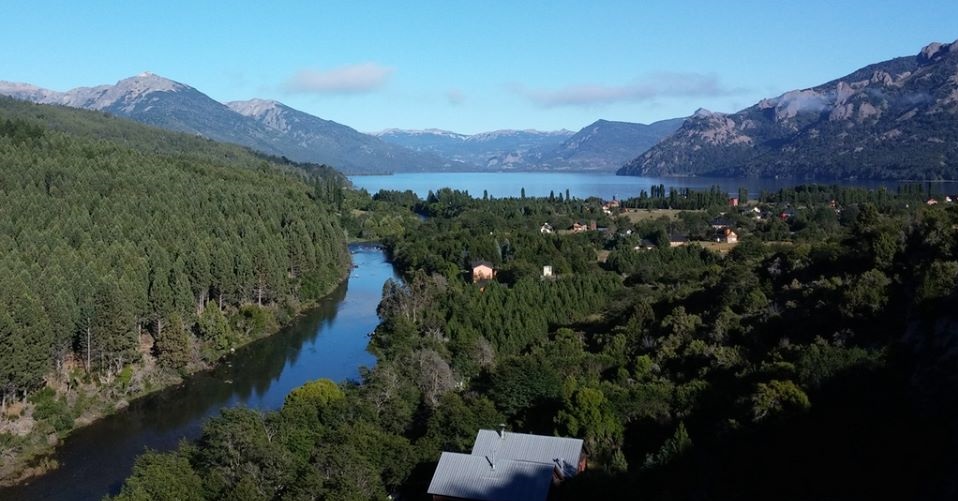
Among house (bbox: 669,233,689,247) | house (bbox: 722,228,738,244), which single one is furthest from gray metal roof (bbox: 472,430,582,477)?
house (bbox: 722,228,738,244)

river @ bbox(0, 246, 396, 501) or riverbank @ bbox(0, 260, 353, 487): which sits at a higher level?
riverbank @ bbox(0, 260, 353, 487)

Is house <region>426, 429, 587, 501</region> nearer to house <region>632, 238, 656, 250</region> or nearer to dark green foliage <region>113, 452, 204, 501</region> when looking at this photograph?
dark green foliage <region>113, 452, 204, 501</region>

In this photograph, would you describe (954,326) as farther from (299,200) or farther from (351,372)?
(299,200)

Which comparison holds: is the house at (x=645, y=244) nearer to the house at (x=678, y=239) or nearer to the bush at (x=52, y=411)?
the house at (x=678, y=239)

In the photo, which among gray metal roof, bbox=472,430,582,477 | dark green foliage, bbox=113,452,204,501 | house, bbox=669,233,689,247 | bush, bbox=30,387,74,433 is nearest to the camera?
dark green foliage, bbox=113,452,204,501

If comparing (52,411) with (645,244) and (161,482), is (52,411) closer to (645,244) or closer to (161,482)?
(161,482)

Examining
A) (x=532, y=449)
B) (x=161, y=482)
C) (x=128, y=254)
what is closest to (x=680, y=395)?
(x=532, y=449)
